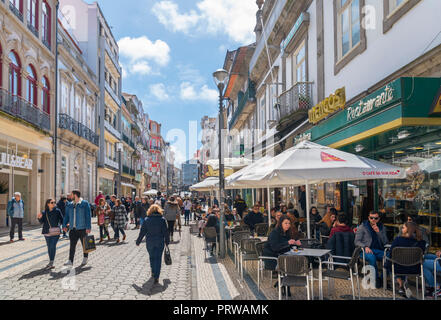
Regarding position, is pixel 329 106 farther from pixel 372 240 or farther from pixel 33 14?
pixel 33 14

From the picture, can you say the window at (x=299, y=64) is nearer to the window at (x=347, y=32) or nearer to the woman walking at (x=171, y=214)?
the window at (x=347, y=32)

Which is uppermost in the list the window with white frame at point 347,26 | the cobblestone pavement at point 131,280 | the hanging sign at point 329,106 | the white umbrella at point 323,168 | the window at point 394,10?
the window with white frame at point 347,26

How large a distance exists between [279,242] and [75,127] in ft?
69.8

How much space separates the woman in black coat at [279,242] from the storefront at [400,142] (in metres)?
2.81

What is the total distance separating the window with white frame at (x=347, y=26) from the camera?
11.1 m

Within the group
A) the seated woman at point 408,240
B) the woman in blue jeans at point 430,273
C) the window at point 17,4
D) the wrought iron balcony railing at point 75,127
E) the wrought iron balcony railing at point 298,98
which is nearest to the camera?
the woman in blue jeans at point 430,273

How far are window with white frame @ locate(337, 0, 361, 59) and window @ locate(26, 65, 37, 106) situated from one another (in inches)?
578

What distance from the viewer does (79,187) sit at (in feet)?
92.4

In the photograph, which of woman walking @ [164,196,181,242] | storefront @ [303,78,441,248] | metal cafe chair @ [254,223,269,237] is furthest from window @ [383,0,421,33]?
woman walking @ [164,196,181,242]

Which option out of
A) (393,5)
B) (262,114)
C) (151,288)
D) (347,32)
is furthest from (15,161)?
(393,5)

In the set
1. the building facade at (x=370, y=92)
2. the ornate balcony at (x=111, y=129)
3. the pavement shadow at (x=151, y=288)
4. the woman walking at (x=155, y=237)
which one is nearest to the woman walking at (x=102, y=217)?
the woman walking at (x=155, y=237)

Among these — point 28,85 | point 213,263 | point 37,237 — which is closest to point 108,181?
point 28,85

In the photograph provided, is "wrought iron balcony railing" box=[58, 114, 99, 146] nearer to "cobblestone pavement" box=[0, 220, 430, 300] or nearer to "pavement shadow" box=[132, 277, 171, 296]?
"cobblestone pavement" box=[0, 220, 430, 300]
